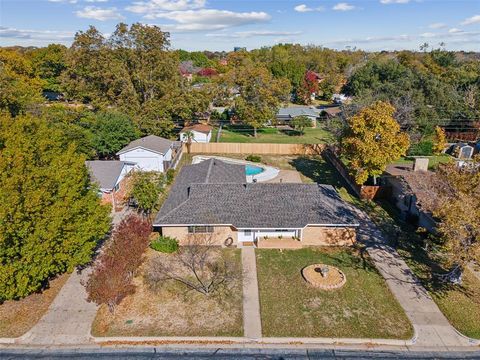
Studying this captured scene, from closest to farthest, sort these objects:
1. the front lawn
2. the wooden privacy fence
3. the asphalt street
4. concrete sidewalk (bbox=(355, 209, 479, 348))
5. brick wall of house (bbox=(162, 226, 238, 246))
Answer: the asphalt street → concrete sidewalk (bbox=(355, 209, 479, 348)) → the front lawn → brick wall of house (bbox=(162, 226, 238, 246)) → the wooden privacy fence

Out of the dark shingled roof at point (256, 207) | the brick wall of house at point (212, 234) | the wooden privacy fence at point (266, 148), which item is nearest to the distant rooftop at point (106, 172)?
the dark shingled roof at point (256, 207)

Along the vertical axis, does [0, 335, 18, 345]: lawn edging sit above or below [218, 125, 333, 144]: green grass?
below

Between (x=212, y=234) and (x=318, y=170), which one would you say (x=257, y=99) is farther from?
(x=212, y=234)

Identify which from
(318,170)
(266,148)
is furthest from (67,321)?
(266,148)

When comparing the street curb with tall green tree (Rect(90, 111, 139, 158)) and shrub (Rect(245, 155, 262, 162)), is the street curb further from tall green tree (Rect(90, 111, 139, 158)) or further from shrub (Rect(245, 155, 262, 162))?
shrub (Rect(245, 155, 262, 162))

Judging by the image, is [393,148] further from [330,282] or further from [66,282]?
[66,282]

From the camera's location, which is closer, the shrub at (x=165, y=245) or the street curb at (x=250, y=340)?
the street curb at (x=250, y=340)

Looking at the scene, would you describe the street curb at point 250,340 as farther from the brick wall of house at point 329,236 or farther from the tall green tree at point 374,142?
the tall green tree at point 374,142

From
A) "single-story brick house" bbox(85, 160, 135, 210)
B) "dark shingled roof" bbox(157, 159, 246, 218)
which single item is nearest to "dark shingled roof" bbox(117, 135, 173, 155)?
"dark shingled roof" bbox(157, 159, 246, 218)
